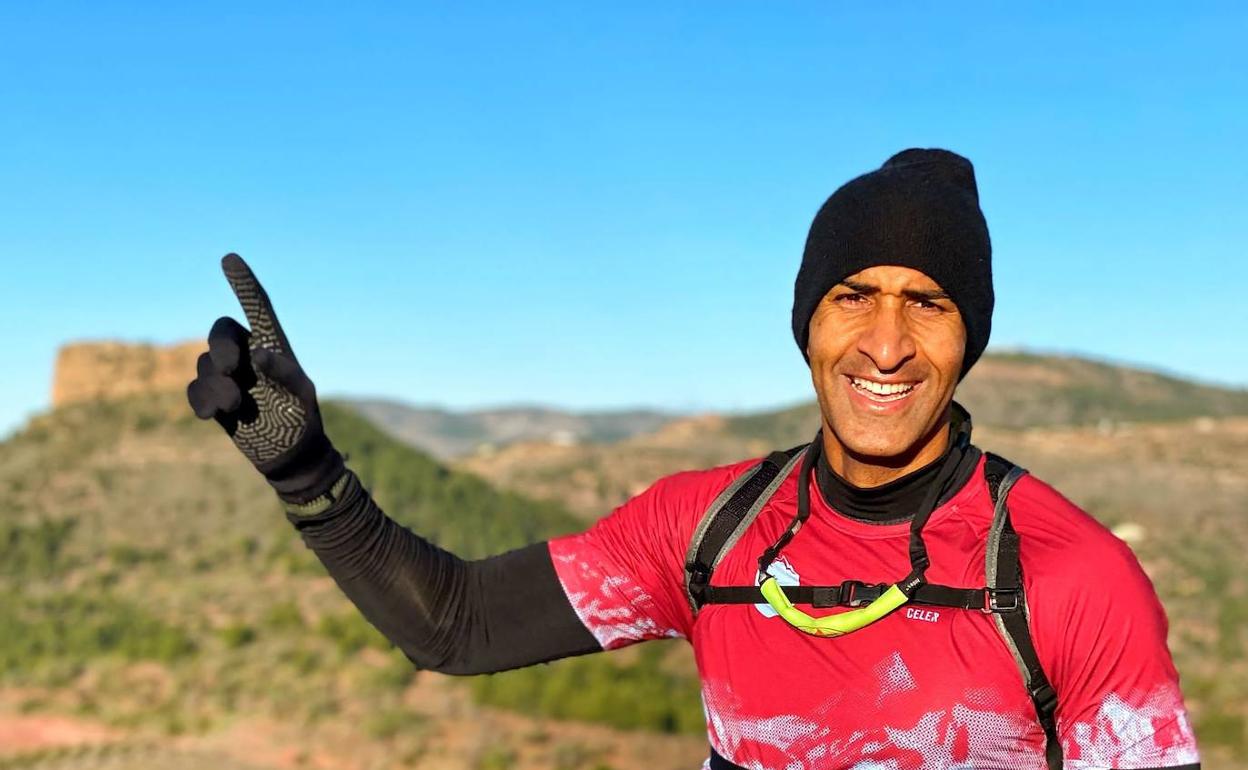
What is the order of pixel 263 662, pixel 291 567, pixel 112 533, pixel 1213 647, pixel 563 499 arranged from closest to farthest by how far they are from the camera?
1. pixel 263 662
2. pixel 1213 647
3. pixel 291 567
4. pixel 112 533
5. pixel 563 499

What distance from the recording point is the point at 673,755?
482 inches

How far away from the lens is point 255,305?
2373 mm

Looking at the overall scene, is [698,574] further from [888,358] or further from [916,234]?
[916,234]

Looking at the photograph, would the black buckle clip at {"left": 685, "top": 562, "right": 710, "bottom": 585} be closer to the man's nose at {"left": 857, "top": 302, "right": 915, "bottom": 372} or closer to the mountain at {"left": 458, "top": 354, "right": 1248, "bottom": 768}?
the man's nose at {"left": 857, "top": 302, "right": 915, "bottom": 372}

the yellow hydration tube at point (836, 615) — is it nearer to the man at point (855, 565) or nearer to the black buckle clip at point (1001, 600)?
the man at point (855, 565)

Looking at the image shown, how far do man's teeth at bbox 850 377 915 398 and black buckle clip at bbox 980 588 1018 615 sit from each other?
44cm

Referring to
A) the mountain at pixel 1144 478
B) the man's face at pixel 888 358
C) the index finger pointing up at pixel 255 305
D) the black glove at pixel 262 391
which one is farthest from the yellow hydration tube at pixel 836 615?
the mountain at pixel 1144 478

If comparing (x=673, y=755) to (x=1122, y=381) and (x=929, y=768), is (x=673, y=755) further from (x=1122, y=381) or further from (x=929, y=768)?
(x=1122, y=381)

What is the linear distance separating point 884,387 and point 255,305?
1257 millimetres

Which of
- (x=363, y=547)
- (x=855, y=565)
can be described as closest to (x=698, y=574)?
(x=855, y=565)

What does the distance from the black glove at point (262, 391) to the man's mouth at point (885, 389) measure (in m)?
1.10

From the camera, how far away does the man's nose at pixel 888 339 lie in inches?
88.4

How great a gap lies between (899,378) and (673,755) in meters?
10.7

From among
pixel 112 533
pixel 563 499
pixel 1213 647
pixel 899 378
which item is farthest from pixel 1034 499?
pixel 563 499
